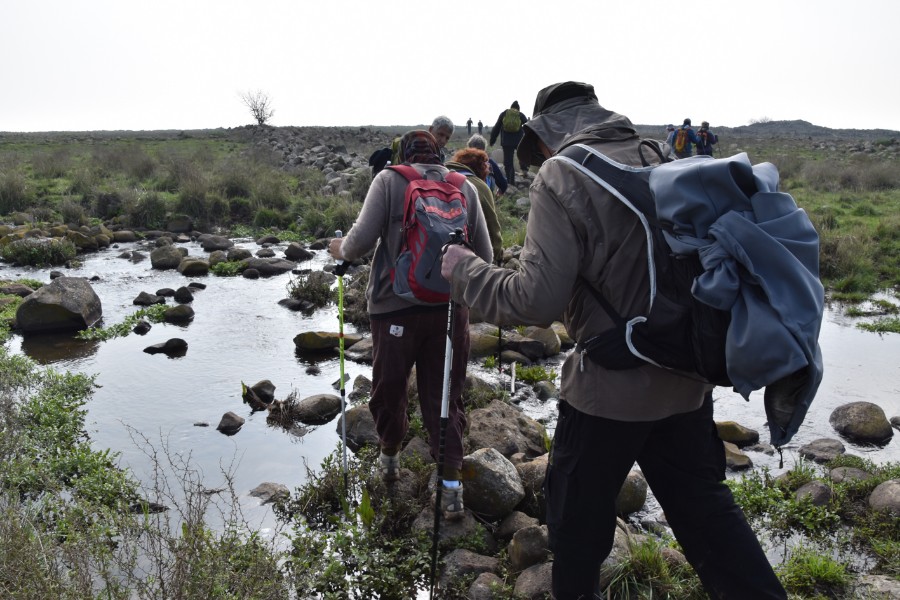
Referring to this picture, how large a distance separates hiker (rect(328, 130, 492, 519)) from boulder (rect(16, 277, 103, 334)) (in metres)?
6.36

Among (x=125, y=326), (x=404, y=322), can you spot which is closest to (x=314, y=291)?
(x=125, y=326)

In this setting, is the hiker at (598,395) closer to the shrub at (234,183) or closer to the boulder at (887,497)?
the boulder at (887,497)

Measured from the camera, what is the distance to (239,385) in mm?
7094

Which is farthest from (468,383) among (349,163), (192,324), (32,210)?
(349,163)

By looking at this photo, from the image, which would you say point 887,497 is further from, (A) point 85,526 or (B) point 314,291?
(B) point 314,291

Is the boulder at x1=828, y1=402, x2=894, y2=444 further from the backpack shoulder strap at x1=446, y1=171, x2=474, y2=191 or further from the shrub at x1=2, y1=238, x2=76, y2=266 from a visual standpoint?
A: the shrub at x1=2, y1=238, x2=76, y2=266

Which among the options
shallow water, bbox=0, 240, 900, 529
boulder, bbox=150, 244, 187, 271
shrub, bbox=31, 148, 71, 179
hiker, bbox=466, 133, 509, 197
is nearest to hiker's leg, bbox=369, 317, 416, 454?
shallow water, bbox=0, 240, 900, 529

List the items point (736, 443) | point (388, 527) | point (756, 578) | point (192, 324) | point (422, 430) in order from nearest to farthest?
point (756, 578) < point (388, 527) < point (422, 430) < point (736, 443) < point (192, 324)

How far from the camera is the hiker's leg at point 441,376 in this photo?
386 centimetres

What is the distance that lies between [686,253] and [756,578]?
3.72 feet

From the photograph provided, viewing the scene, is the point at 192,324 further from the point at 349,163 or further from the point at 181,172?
the point at 349,163

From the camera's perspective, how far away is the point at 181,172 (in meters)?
20.8

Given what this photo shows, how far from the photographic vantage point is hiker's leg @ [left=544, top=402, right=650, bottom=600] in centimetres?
234

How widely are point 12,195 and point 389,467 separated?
1852cm
